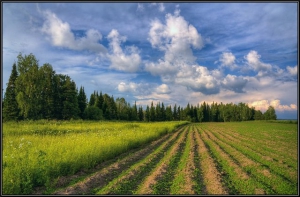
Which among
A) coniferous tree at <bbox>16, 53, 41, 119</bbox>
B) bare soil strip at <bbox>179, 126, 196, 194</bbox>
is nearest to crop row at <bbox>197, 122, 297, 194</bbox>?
bare soil strip at <bbox>179, 126, 196, 194</bbox>

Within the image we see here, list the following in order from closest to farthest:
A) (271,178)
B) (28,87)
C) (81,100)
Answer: (271,178) < (28,87) < (81,100)

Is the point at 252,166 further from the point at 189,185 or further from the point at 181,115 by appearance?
the point at 181,115

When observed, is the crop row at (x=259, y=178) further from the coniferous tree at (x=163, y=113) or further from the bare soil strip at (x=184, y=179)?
the coniferous tree at (x=163, y=113)

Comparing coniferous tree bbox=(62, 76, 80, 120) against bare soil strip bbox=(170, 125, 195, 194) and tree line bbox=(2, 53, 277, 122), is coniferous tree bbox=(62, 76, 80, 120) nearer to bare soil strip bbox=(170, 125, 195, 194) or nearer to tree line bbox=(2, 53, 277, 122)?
tree line bbox=(2, 53, 277, 122)

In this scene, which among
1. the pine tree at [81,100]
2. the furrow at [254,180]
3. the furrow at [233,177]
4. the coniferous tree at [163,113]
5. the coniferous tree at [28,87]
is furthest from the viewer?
the coniferous tree at [163,113]

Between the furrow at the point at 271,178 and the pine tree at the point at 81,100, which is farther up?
the pine tree at the point at 81,100

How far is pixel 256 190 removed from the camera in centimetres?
770

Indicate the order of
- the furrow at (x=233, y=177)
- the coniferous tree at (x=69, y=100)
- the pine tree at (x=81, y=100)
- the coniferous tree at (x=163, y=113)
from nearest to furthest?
the furrow at (x=233, y=177) → the coniferous tree at (x=69, y=100) → the pine tree at (x=81, y=100) → the coniferous tree at (x=163, y=113)

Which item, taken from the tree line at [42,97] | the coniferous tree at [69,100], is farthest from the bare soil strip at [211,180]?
the coniferous tree at [69,100]

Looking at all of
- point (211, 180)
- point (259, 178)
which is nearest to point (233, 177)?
point (259, 178)

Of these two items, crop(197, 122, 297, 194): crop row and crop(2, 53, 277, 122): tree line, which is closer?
crop(197, 122, 297, 194): crop row

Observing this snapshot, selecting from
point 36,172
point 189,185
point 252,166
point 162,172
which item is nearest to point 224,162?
point 252,166

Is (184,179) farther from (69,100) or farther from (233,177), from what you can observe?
(69,100)

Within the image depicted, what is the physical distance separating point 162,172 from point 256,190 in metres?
3.62
